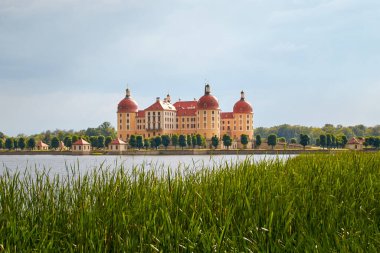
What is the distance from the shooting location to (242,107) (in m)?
94.5

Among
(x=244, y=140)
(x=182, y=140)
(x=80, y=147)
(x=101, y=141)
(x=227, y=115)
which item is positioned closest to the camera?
(x=80, y=147)

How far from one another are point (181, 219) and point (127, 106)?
9104 cm

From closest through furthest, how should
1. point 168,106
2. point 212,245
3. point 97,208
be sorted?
point 212,245
point 97,208
point 168,106

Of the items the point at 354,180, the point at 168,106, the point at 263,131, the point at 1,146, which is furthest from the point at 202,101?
the point at 354,180

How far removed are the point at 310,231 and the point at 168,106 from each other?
298ft

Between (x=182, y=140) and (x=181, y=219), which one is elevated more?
(x=182, y=140)

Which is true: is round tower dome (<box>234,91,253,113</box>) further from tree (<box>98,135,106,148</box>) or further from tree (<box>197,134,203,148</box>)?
tree (<box>98,135,106,148</box>)

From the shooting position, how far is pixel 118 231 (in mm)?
4113

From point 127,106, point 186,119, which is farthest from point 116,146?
point 186,119

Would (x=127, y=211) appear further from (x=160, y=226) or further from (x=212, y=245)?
(x=212, y=245)

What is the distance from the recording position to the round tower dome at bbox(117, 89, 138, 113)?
94.2 metres

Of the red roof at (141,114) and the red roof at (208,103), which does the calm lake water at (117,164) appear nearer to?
the red roof at (208,103)

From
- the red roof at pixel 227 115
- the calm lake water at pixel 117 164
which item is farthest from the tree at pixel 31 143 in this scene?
the red roof at pixel 227 115

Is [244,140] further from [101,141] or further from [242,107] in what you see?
[101,141]
